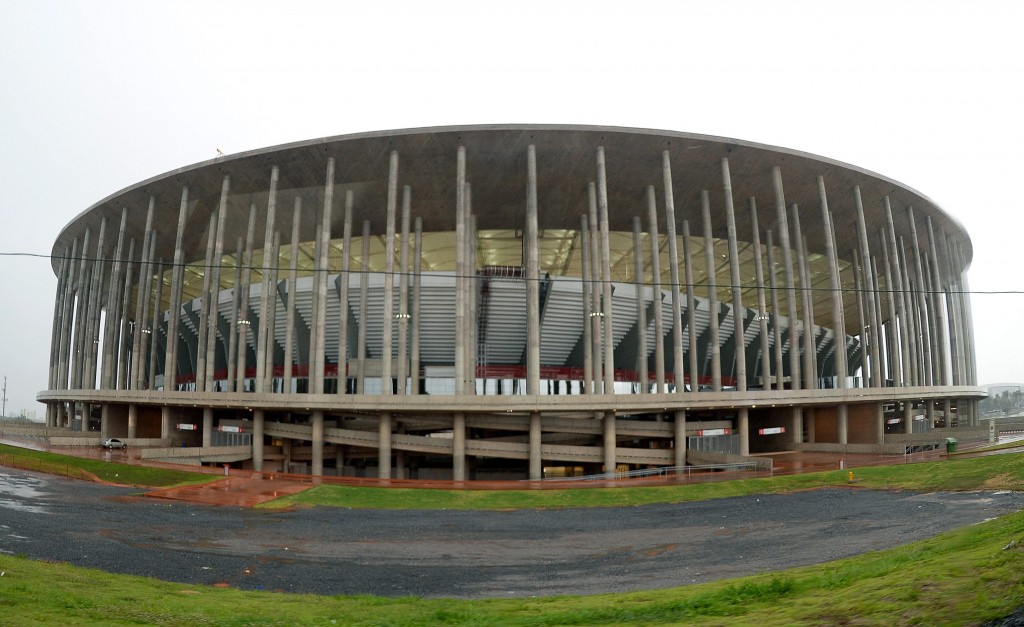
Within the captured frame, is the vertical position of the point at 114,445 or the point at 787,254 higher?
the point at 787,254

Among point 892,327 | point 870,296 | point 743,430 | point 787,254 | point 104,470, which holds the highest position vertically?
point 787,254

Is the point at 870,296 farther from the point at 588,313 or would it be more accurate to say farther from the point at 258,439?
the point at 258,439

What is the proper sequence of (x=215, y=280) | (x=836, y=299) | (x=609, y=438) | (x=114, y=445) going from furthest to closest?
(x=215, y=280) < (x=836, y=299) < (x=114, y=445) < (x=609, y=438)

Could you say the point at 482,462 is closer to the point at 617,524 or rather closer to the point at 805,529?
the point at 617,524

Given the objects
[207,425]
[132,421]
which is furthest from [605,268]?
[132,421]

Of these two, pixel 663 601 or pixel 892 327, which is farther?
pixel 892 327

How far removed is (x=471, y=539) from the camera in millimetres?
17078

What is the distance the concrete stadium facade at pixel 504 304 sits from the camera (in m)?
37.3

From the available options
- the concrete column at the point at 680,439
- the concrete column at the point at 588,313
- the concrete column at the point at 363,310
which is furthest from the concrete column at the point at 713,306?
the concrete column at the point at 363,310

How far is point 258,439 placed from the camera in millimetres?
39031

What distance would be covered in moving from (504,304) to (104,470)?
2843cm

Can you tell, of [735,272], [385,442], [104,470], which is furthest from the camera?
[735,272]

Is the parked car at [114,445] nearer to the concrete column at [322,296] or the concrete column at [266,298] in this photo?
the concrete column at [266,298]

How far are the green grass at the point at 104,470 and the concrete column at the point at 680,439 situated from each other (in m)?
23.5
